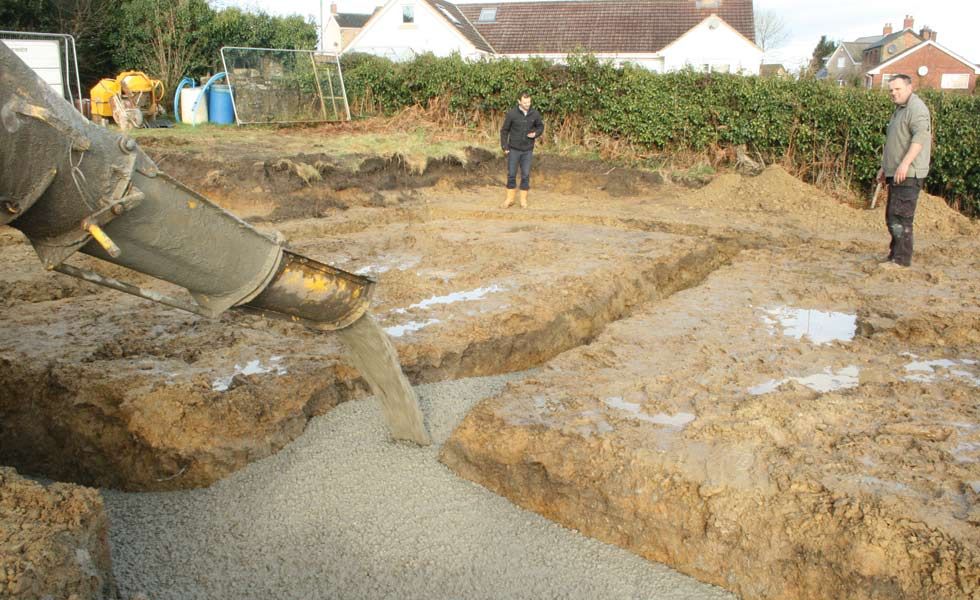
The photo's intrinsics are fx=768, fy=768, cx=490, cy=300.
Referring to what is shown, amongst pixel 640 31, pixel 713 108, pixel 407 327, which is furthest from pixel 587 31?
pixel 407 327

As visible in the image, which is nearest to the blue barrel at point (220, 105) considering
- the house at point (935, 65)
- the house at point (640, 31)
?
the house at point (640, 31)

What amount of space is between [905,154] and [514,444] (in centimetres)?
573

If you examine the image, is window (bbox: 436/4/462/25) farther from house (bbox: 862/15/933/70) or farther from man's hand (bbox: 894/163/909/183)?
house (bbox: 862/15/933/70)

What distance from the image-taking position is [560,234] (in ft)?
32.7

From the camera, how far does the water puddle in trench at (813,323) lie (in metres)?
6.21

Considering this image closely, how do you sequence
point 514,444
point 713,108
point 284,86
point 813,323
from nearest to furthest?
1. point 514,444
2. point 813,323
3. point 713,108
4. point 284,86

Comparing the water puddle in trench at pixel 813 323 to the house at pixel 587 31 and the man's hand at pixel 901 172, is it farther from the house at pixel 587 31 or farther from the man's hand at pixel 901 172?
the house at pixel 587 31

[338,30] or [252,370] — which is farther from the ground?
[338,30]

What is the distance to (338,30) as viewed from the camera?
179 feet

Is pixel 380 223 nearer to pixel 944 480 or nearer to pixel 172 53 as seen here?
pixel 944 480

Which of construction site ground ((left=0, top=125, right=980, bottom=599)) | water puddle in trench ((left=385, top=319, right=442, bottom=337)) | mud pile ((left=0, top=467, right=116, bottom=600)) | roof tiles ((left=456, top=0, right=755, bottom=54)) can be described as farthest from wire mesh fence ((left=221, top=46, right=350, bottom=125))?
roof tiles ((left=456, top=0, right=755, bottom=54))

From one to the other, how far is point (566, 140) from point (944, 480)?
13.1 m

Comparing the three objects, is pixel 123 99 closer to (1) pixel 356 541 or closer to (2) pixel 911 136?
(2) pixel 911 136

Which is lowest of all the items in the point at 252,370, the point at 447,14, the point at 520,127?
the point at 252,370
